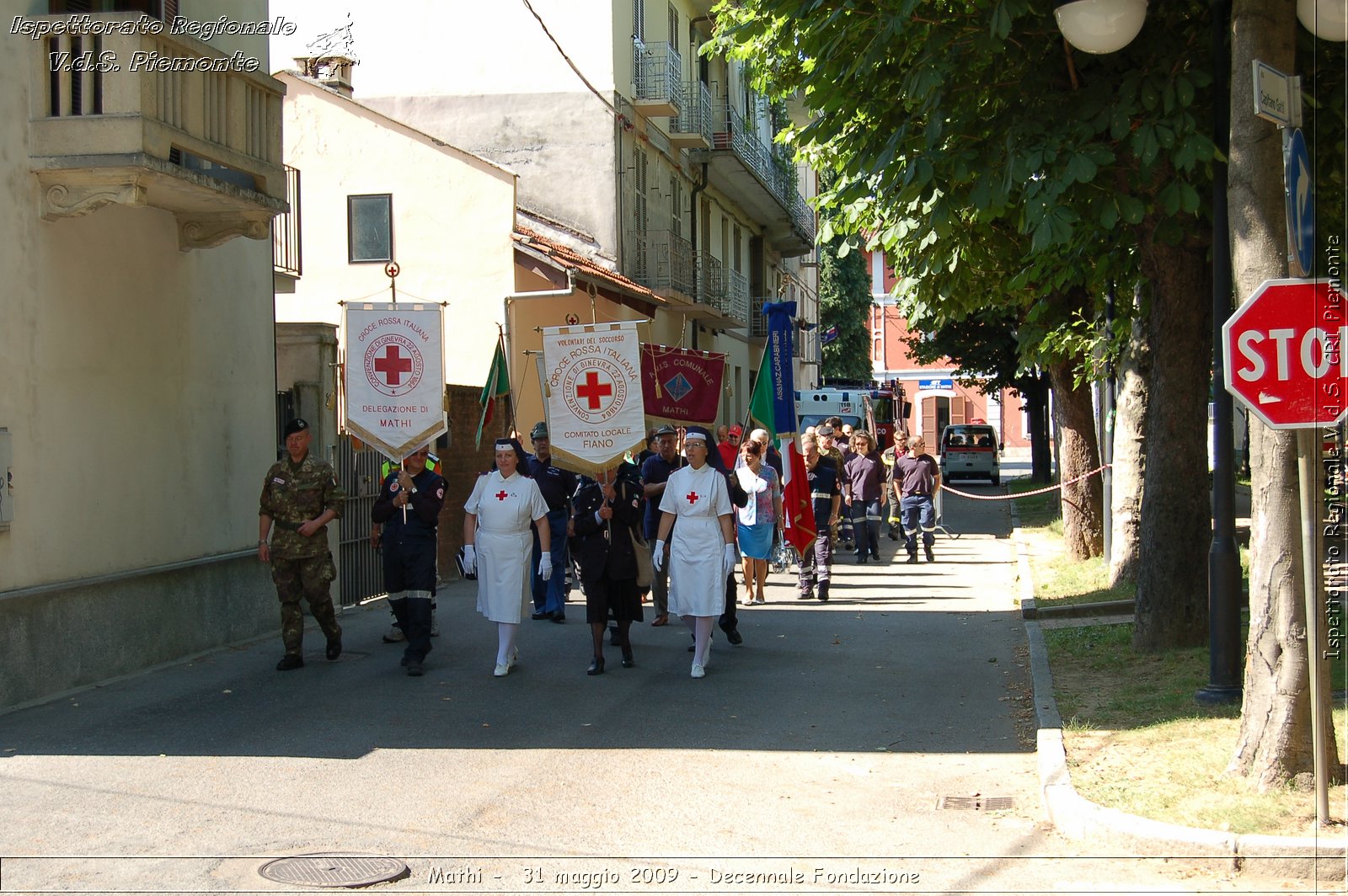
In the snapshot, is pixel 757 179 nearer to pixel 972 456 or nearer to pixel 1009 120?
pixel 972 456

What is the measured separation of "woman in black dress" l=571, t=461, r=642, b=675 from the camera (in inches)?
424

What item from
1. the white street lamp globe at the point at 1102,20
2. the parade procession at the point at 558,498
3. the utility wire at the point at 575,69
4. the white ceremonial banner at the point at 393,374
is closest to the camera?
the white street lamp globe at the point at 1102,20

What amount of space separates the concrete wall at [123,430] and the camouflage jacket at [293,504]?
1175 millimetres

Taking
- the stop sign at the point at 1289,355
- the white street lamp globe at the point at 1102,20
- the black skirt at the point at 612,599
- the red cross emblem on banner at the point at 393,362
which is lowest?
the black skirt at the point at 612,599

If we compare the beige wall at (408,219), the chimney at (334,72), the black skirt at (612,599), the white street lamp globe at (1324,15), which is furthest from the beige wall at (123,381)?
the chimney at (334,72)

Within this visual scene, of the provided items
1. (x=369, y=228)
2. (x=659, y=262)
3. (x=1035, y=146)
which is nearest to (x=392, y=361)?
(x=1035, y=146)

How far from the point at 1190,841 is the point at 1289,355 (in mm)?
2121

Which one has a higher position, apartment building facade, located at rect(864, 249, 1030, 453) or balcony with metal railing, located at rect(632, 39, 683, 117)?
balcony with metal railing, located at rect(632, 39, 683, 117)

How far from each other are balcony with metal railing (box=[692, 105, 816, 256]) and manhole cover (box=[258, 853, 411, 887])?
2322 cm

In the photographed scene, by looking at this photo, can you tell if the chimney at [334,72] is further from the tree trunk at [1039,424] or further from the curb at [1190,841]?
the curb at [1190,841]

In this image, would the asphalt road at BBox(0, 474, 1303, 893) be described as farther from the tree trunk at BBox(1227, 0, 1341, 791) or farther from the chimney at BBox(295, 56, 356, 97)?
the chimney at BBox(295, 56, 356, 97)

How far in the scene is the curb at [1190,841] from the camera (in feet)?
18.0

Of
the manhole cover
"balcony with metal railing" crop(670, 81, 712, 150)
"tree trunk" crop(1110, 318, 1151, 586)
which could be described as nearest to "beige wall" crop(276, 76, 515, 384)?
"balcony with metal railing" crop(670, 81, 712, 150)

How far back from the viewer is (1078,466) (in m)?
18.3
